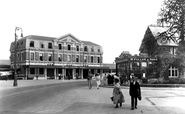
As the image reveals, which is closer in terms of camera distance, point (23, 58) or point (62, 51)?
point (23, 58)

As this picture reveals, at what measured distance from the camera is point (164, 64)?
24.4m

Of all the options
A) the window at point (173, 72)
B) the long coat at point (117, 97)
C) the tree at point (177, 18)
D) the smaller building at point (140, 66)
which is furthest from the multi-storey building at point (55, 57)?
the long coat at point (117, 97)

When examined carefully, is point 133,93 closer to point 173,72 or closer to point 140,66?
point 140,66

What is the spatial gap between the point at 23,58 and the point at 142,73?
1330 inches

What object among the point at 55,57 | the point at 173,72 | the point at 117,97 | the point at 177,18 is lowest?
the point at 117,97

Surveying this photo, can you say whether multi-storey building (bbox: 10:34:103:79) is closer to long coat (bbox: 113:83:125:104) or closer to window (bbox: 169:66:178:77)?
window (bbox: 169:66:178:77)

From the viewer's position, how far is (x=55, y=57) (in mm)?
55438

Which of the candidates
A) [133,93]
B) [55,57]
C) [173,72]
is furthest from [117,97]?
[55,57]

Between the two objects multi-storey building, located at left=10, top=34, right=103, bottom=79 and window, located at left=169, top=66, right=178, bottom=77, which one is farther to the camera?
multi-storey building, located at left=10, top=34, right=103, bottom=79

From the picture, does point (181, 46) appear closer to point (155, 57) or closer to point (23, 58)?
point (155, 57)

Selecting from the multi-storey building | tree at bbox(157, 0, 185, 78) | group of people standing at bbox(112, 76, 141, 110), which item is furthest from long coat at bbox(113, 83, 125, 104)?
the multi-storey building

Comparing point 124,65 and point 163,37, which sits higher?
point 163,37

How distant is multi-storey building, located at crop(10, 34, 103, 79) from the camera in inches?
2016

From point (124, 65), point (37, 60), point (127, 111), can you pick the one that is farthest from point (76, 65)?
point (127, 111)
